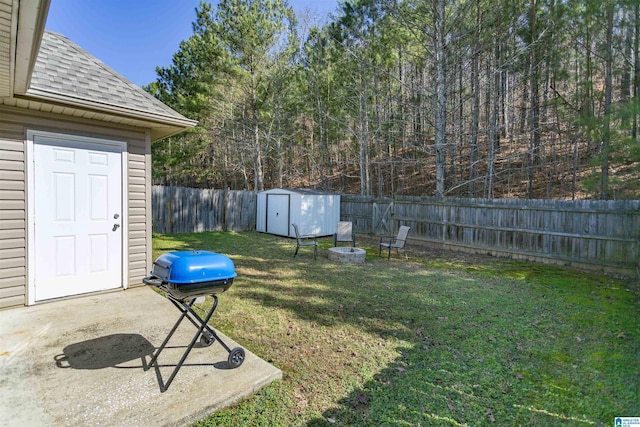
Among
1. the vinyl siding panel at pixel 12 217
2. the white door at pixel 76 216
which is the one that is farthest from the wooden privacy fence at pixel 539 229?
the vinyl siding panel at pixel 12 217

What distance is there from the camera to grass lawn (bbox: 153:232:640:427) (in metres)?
2.14

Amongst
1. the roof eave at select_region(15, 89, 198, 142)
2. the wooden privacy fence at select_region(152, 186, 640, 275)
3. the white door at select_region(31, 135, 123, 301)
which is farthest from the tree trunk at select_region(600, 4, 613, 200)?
the white door at select_region(31, 135, 123, 301)

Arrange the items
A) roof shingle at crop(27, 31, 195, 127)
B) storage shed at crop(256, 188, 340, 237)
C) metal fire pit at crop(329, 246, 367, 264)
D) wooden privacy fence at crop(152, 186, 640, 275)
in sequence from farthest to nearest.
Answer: storage shed at crop(256, 188, 340, 237) → metal fire pit at crop(329, 246, 367, 264) → wooden privacy fence at crop(152, 186, 640, 275) → roof shingle at crop(27, 31, 195, 127)

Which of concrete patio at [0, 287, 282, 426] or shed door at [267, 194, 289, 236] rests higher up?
shed door at [267, 194, 289, 236]

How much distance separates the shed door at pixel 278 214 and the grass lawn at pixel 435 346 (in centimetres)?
493

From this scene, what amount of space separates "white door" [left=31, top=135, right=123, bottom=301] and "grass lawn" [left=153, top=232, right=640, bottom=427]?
1.74m

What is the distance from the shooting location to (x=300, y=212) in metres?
10.4

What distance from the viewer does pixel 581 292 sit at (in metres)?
5.01

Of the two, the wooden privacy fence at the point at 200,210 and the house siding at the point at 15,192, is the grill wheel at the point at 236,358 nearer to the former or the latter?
the house siding at the point at 15,192

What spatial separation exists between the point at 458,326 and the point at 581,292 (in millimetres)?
2955

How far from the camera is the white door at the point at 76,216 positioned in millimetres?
3742

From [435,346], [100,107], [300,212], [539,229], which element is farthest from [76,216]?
[539,229]

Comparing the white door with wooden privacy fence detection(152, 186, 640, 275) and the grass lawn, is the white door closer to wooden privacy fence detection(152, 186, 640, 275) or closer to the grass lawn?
the grass lawn

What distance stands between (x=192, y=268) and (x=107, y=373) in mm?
1101
